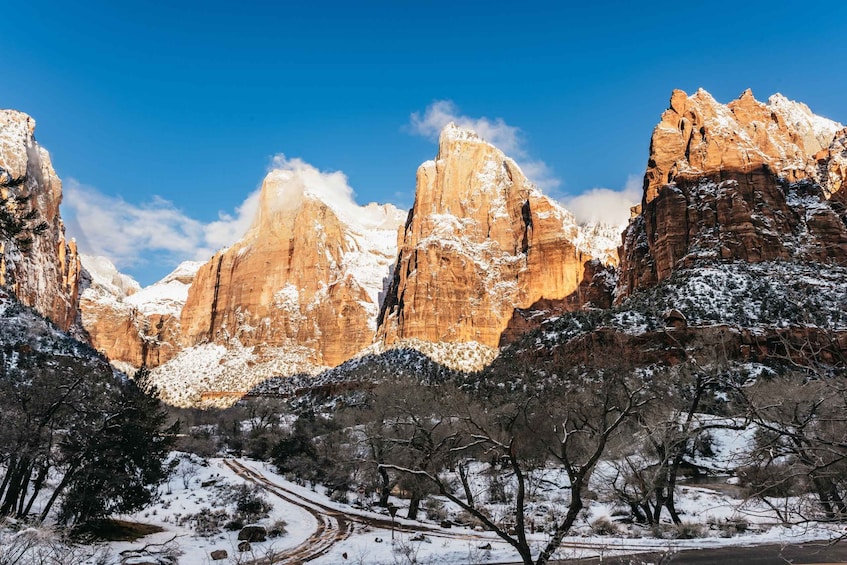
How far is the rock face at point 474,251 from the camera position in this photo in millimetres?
126688

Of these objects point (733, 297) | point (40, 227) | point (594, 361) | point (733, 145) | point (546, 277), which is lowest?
point (40, 227)

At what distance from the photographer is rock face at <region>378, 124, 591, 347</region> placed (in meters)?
127

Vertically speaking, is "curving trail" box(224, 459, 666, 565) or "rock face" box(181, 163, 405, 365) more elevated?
"rock face" box(181, 163, 405, 365)

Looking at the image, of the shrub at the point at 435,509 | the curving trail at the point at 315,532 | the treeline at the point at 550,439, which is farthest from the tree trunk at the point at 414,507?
the curving trail at the point at 315,532

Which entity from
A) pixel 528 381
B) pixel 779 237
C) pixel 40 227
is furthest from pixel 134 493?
pixel 779 237

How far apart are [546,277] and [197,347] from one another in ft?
397

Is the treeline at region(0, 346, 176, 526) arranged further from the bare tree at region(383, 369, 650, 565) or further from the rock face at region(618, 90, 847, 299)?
the rock face at region(618, 90, 847, 299)

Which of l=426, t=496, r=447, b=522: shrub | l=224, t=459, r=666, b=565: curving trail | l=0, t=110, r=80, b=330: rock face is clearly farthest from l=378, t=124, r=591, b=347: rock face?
l=0, t=110, r=80, b=330: rock face

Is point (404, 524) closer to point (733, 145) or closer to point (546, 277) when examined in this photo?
point (733, 145)

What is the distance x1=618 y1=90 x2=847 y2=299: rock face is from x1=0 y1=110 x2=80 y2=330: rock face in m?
141

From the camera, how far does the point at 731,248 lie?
3044 inches

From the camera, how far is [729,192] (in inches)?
3430

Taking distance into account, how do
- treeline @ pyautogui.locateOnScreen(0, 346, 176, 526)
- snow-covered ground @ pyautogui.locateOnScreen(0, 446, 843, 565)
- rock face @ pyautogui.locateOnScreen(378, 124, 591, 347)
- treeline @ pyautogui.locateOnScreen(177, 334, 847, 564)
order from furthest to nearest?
rock face @ pyautogui.locateOnScreen(378, 124, 591, 347) → treeline @ pyautogui.locateOnScreen(0, 346, 176, 526) → snow-covered ground @ pyautogui.locateOnScreen(0, 446, 843, 565) → treeline @ pyautogui.locateOnScreen(177, 334, 847, 564)

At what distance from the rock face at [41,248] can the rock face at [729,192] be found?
140679mm
